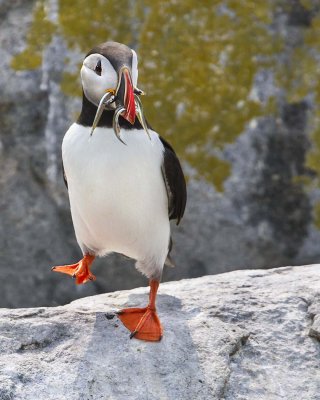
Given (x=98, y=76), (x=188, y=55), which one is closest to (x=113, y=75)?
(x=98, y=76)

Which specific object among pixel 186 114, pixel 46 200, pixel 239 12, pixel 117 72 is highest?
pixel 117 72

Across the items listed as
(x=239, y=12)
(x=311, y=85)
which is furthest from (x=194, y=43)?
(x=311, y=85)

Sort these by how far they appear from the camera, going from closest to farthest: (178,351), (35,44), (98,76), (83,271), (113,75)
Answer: (113,75) < (98,76) < (178,351) < (83,271) < (35,44)

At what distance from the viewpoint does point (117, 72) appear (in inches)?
195

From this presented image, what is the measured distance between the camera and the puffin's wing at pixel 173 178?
5.63 meters

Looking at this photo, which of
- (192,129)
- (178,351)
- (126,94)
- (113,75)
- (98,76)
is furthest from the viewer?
(192,129)

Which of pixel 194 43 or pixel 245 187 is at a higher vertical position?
pixel 194 43

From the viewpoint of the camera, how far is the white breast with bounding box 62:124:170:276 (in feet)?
17.5

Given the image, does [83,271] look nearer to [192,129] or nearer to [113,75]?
[113,75]

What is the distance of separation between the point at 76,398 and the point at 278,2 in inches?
226

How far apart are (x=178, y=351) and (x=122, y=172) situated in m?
1.18

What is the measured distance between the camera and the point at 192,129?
870cm

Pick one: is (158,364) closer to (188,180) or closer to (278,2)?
(188,180)

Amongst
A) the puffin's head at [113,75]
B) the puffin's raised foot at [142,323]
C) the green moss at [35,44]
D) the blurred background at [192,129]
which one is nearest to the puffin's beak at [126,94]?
the puffin's head at [113,75]
